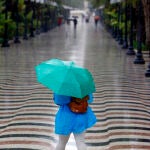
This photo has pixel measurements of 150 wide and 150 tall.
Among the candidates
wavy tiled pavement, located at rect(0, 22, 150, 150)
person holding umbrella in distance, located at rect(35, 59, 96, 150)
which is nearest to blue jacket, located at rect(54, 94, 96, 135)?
person holding umbrella in distance, located at rect(35, 59, 96, 150)

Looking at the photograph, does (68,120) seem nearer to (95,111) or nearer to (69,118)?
(69,118)

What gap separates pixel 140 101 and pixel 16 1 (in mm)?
19843

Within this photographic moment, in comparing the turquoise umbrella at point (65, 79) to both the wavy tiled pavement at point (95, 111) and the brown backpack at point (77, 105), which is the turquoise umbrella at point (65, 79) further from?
the wavy tiled pavement at point (95, 111)

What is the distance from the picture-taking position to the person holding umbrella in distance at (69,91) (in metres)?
4.94

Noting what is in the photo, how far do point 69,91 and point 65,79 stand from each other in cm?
13

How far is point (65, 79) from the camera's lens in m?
4.96

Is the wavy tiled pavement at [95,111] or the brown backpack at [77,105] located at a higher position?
the brown backpack at [77,105]

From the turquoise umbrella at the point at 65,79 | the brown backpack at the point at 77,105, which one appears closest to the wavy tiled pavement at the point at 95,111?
the brown backpack at the point at 77,105

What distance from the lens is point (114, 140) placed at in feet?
22.4

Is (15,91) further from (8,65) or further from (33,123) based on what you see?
(8,65)

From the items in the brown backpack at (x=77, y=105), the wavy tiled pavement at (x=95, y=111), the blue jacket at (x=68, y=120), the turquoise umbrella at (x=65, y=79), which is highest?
the turquoise umbrella at (x=65, y=79)

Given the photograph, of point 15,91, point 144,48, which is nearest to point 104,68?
point 15,91

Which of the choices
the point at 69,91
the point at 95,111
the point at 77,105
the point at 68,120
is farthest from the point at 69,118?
the point at 95,111

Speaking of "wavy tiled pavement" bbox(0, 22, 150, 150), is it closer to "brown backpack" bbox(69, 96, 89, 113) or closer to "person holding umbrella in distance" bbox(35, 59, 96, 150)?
"person holding umbrella in distance" bbox(35, 59, 96, 150)
